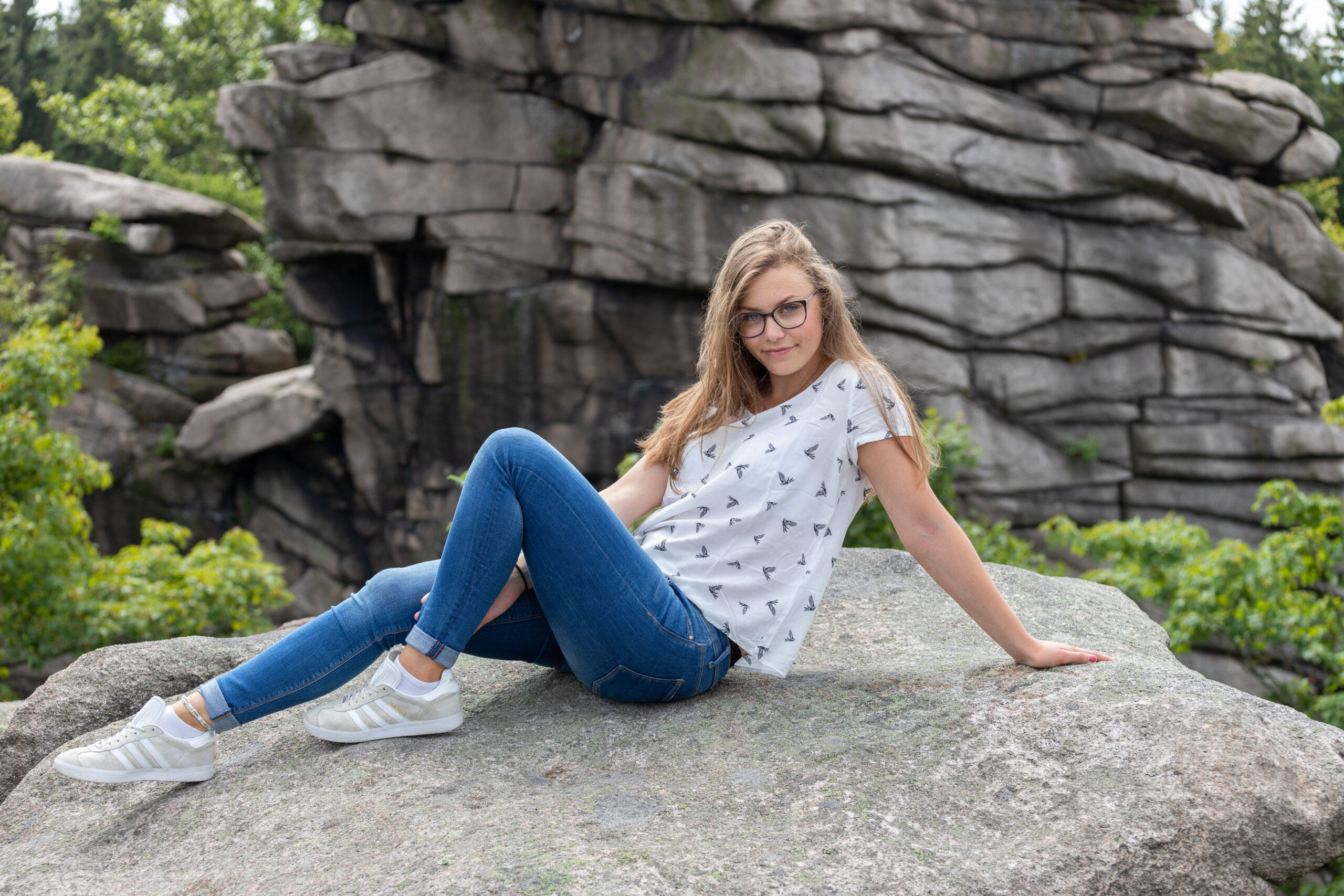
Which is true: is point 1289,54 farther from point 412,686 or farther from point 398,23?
point 412,686

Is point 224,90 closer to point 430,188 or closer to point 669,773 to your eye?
point 430,188

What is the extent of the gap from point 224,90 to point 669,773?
1172 centimetres

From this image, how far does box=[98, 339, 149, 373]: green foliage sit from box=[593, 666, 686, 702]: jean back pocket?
14174 millimetres

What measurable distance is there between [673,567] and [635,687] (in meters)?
0.30

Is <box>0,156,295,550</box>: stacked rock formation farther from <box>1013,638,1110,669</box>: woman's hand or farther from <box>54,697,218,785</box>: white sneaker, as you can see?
<box>1013,638,1110,669</box>: woman's hand

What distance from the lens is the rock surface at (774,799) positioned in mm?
1858

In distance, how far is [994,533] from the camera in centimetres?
688

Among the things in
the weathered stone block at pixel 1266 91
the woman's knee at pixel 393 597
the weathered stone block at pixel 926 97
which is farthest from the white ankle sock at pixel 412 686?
the weathered stone block at pixel 1266 91

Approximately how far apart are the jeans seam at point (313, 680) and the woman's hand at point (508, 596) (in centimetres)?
21

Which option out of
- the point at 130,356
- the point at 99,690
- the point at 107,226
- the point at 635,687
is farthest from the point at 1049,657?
the point at 130,356

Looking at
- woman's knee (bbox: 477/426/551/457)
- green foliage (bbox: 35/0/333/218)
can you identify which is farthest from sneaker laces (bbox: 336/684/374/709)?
green foliage (bbox: 35/0/333/218)

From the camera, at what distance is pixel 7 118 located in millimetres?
18297

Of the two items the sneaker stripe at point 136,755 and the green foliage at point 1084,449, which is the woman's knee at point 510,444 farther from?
the green foliage at point 1084,449

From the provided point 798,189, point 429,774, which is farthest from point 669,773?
point 798,189
